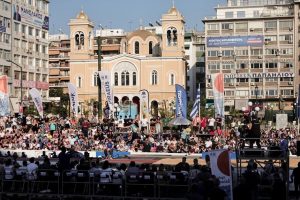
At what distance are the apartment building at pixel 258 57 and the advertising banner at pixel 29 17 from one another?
24996 millimetres

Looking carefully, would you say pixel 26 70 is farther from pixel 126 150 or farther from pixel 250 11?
pixel 126 150

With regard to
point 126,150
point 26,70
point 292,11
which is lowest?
point 126,150

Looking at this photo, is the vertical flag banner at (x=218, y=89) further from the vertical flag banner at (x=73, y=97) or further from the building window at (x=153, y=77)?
the building window at (x=153, y=77)

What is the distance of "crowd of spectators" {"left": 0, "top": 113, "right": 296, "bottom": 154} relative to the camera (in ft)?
135

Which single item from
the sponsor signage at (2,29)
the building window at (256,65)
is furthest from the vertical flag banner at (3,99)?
the building window at (256,65)

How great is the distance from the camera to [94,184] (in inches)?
838

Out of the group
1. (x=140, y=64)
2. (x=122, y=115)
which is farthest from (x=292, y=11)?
(x=122, y=115)

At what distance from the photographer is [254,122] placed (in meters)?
24.9

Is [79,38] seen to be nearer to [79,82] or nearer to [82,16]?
[82,16]

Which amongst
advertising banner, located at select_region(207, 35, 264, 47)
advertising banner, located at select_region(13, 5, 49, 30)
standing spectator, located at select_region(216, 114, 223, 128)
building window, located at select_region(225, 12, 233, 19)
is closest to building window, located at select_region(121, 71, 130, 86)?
advertising banner, located at select_region(13, 5, 49, 30)

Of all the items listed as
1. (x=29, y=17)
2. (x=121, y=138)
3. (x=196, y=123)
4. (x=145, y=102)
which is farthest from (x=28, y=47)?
(x=121, y=138)

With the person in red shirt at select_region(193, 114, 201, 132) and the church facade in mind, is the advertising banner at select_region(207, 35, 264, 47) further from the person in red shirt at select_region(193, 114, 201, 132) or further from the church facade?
the person in red shirt at select_region(193, 114, 201, 132)

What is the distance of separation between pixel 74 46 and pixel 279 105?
118 feet

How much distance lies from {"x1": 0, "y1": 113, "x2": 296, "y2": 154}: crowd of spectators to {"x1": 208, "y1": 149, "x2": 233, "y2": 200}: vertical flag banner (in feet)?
70.7
